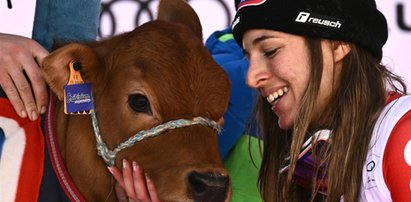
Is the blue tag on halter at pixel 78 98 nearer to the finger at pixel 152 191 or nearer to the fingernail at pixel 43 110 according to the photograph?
the fingernail at pixel 43 110

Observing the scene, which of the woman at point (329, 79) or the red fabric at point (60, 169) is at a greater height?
the woman at point (329, 79)

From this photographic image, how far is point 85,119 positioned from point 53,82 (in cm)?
14

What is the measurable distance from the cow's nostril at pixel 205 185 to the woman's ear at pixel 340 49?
436 mm

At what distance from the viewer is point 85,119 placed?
84.2 inches

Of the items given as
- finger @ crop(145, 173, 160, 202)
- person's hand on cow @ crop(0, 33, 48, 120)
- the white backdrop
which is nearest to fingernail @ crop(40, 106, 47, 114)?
person's hand on cow @ crop(0, 33, 48, 120)

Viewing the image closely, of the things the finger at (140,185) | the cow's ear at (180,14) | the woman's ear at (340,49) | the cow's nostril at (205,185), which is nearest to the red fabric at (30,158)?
the finger at (140,185)

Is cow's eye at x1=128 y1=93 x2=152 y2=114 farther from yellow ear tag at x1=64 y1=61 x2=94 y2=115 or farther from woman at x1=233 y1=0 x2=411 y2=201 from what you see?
woman at x1=233 y1=0 x2=411 y2=201

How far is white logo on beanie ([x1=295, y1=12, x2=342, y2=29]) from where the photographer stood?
6.61 feet

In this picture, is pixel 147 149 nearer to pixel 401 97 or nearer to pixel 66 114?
pixel 66 114

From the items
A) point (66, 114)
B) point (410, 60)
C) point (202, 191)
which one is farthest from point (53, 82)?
point (410, 60)

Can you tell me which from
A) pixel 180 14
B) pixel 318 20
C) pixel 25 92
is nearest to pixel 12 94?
pixel 25 92

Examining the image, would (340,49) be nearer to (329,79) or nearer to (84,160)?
(329,79)

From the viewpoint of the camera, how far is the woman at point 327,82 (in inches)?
78.7

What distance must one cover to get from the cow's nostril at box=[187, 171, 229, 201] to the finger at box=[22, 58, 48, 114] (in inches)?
18.3
